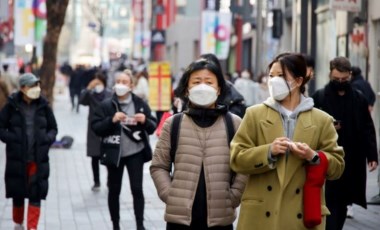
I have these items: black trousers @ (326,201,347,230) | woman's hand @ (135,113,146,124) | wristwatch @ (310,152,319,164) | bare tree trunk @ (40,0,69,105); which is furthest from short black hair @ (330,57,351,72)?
bare tree trunk @ (40,0,69,105)

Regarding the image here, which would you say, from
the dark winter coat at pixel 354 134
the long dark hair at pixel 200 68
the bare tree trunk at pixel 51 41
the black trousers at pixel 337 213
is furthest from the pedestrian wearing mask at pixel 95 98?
the long dark hair at pixel 200 68

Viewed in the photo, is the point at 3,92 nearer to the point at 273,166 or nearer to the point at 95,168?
the point at 95,168

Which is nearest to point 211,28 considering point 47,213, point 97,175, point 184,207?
point 97,175

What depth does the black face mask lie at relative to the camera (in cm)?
1048

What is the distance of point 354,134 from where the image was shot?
10836mm

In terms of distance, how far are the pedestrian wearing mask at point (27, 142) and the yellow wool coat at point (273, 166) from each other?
500cm

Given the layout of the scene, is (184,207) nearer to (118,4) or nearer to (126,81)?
(126,81)

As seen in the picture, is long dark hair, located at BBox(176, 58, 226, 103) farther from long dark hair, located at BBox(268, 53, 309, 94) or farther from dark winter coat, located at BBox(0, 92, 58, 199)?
dark winter coat, located at BBox(0, 92, 58, 199)

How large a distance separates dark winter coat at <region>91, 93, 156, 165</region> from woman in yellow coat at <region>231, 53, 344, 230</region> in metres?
5.16

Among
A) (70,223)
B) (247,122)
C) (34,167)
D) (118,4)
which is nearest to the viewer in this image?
(247,122)

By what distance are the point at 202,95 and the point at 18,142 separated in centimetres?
461

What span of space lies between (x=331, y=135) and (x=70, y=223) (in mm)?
6638

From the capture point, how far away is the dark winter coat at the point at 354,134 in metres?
10.6

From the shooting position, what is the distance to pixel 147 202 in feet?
49.5
